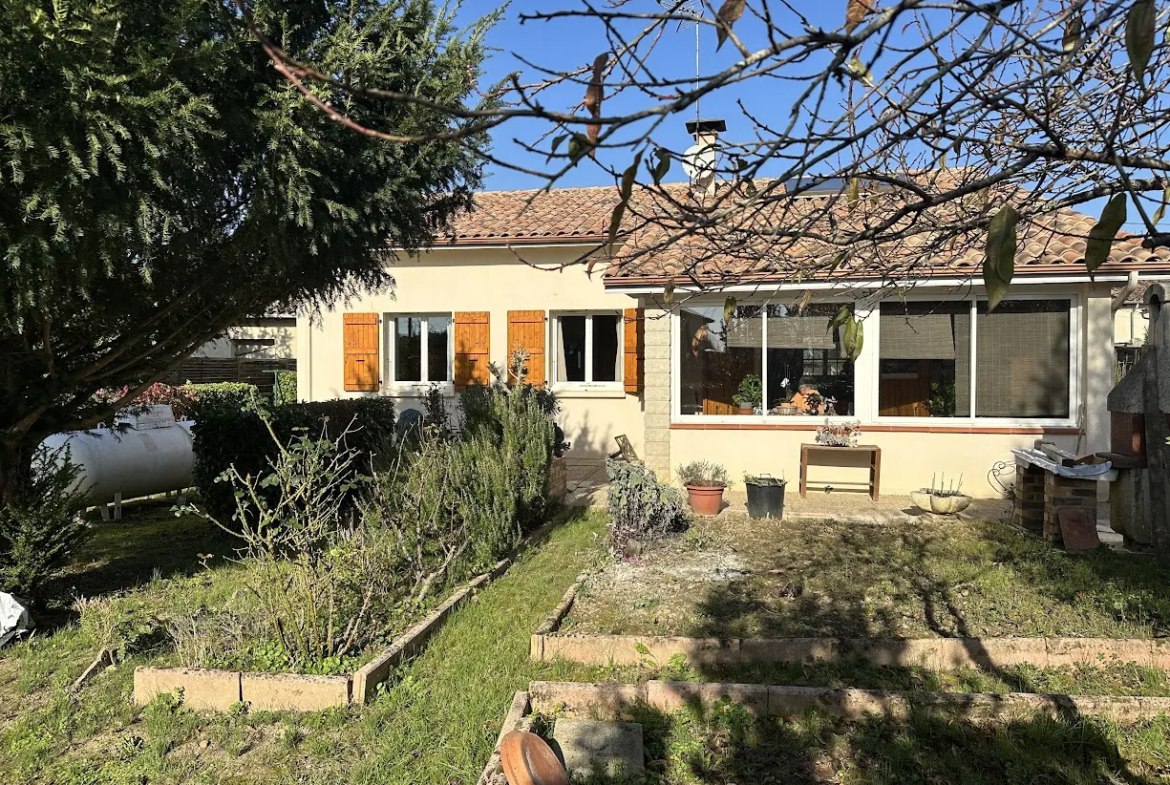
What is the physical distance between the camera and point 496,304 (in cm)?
1330

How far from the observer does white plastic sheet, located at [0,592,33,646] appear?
4688 mm

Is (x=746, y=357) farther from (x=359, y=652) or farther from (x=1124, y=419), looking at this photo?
(x=359, y=652)

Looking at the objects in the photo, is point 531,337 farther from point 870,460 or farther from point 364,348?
point 870,460

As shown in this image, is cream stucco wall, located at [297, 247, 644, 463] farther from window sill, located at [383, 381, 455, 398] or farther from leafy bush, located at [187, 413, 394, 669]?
leafy bush, located at [187, 413, 394, 669]

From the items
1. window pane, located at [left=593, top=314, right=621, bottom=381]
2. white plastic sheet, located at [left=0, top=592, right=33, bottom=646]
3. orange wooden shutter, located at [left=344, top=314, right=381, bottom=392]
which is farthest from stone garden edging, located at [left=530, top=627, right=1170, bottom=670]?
orange wooden shutter, located at [left=344, top=314, right=381, bottom=392]

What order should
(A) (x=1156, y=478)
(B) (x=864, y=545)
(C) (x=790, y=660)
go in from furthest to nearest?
(B) (x=864, y=545)
(A) (x=1156, y=478)
(C) (x=790, y=660)

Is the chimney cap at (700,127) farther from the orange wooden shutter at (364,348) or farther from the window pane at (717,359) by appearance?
the orange wooden shutter at (364,348)

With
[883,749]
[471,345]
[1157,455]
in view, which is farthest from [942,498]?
[471,345]

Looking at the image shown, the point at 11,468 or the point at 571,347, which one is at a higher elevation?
the point at 571,347

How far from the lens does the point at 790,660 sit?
4148 millimetres

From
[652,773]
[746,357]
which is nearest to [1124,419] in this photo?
[746,357]

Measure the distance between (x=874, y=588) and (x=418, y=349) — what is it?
10.1 metres

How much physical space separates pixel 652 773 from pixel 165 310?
4.53 meters

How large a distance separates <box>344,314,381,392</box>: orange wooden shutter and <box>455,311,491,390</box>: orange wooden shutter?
154cm
